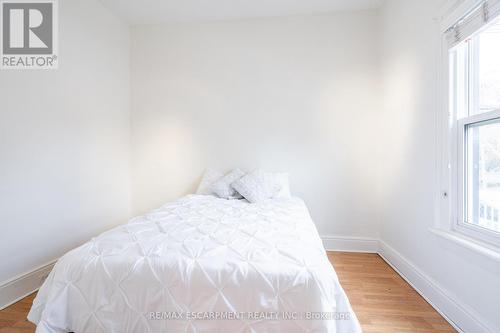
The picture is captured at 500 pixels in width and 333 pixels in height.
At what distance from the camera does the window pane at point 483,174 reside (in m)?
1.34

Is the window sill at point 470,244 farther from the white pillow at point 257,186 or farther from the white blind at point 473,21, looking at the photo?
the white pillow at point 257,186

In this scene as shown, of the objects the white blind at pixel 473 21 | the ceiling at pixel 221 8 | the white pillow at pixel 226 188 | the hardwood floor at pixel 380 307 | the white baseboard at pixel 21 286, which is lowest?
the hardwood floor at pixel 380 307

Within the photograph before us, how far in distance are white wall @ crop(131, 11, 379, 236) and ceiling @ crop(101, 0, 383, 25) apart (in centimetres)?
10

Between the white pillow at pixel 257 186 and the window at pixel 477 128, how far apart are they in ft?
5.23

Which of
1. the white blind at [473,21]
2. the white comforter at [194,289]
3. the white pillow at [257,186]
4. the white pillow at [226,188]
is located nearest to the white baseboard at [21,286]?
the white comforter at [194,289]

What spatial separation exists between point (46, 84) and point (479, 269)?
11.7 ft

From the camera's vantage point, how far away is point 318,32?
2865mm

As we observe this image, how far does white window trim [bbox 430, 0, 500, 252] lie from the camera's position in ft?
4.91

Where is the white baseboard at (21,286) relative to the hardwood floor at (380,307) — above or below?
above

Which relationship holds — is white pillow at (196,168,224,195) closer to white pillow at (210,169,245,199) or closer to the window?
white pillow at (210,169,245,199)

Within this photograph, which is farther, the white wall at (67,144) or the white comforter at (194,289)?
the white wall at (67,144)

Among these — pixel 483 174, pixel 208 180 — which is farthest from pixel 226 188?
pixel 483 174

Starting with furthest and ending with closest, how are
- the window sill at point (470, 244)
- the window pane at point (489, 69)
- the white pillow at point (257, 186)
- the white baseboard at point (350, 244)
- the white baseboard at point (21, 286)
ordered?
the white baseboard at point (350, 244) < the white pillow at point (257, 186) < the white baseboard at point (21, 286) < the window pane at point (489, 69) < the window sill at point (470, 244)

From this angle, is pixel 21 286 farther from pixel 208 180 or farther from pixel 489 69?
pixel 489 69
